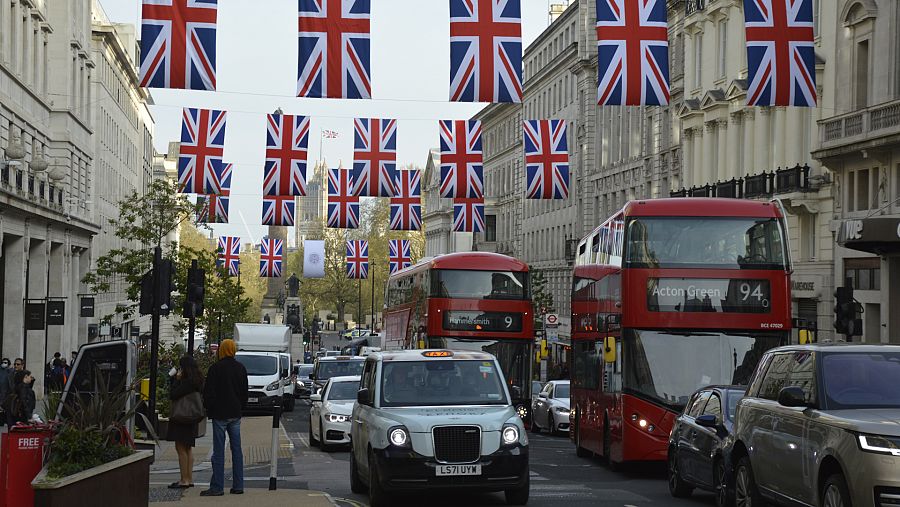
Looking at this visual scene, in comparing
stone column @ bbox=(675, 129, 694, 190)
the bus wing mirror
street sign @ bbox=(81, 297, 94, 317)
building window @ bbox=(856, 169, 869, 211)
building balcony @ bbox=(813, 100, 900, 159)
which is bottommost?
the bus wing mirror

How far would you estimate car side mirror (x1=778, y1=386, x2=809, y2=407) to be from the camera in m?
12.8

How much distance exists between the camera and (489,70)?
2662 cm

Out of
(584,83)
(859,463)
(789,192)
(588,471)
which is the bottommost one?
(588,471)

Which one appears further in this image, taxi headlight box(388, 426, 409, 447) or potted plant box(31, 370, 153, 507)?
taxi headlight box(388, 426, 409, 447)

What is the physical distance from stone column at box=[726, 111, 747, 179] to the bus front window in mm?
32641

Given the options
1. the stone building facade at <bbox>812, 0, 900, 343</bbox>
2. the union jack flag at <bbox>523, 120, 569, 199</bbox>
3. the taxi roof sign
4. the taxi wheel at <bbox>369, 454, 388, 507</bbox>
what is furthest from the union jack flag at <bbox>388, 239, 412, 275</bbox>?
the taxi wheel at <bbox>369, 454, 388, 507</bbox>

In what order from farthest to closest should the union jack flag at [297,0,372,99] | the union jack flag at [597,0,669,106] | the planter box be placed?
1. the union jack flag at [597,0,669,106]
2. the union jack flag at [297,0,372,99]
3. the planter box

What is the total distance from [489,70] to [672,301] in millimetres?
6402

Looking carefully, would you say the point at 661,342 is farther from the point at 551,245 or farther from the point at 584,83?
the point at 551,245

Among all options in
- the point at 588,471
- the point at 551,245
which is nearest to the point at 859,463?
the point at 588,471

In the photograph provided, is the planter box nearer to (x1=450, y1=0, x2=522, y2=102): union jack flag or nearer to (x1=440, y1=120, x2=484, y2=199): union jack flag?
(x1=450, y1=0, x2=522, y2=102): union jack flag

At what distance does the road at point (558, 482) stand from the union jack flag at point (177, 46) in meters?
6.83

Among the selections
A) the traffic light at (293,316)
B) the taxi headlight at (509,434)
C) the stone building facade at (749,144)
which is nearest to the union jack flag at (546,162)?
the stone building facade at (749,144)

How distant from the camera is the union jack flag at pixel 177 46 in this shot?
25.4 m
